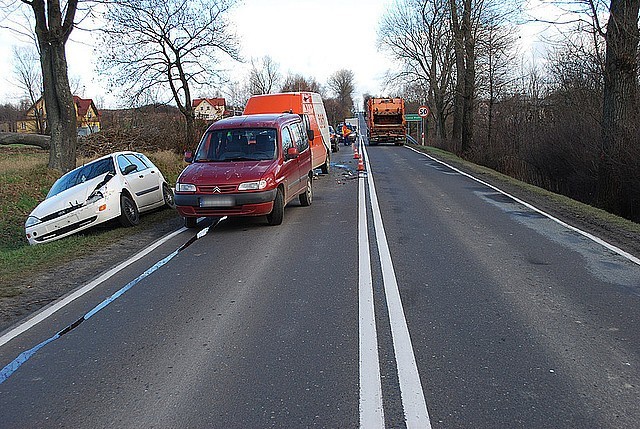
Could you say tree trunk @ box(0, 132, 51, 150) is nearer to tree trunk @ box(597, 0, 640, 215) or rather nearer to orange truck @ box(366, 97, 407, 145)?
orange truck @ box(366, 97, 407, 145)

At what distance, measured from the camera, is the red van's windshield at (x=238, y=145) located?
36.6 feet

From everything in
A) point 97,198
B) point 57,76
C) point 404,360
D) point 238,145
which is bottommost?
point 404,360

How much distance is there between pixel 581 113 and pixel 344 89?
351ft

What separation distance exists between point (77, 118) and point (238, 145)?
Result: 611 inches

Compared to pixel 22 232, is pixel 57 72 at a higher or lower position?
higher

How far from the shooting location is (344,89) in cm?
12362

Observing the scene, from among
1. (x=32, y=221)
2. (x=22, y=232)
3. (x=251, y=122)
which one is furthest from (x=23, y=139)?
(x=251, y=122)

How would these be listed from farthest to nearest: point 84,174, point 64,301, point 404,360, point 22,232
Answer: point 22,232
point 84,174
point 64,301
point 404,360

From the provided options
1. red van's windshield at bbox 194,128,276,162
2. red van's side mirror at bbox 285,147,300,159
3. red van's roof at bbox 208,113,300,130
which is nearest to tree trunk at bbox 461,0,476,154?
red van's roof at bbox 208,113,300,130

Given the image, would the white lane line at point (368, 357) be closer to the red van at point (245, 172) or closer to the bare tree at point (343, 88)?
the red van at point (245, 172)

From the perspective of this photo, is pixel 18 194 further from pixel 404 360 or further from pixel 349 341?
pixel 404 360

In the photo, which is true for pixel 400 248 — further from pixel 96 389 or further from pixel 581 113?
pixel 581 113

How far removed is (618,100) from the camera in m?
14.6

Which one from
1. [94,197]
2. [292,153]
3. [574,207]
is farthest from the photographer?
[574,207]
